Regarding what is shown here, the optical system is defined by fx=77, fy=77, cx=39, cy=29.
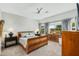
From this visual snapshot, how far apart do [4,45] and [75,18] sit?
2713mm

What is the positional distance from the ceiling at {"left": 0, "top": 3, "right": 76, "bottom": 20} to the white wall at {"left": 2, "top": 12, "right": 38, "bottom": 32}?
0.16 metres

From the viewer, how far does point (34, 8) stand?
2.82 metres

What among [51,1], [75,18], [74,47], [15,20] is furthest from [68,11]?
[15,20]

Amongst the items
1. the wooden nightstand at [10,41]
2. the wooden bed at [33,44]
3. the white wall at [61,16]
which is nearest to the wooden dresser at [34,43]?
the wooden bed at [33,44]

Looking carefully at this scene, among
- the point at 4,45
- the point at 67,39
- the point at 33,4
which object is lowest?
the point at 4,45

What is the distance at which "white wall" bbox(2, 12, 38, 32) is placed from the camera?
282 cm

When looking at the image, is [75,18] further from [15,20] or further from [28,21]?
[15,20]

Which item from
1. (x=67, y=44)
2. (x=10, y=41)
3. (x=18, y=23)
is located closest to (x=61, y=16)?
(x=67, y=44)

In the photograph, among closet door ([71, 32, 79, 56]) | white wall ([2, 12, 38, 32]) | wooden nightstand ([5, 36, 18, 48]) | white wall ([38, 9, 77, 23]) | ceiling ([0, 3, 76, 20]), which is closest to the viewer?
closet door ([71, 32, 79, 56])

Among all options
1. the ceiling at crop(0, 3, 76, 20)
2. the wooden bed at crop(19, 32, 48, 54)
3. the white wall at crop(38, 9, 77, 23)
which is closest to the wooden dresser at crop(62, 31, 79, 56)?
the white wall at crop(38, 9, 77, 23)

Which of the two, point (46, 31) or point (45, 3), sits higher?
point (45, 3)

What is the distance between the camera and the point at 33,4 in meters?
2.62

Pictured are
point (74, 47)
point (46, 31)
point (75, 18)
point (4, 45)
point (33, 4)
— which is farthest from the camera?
point (46, 31)

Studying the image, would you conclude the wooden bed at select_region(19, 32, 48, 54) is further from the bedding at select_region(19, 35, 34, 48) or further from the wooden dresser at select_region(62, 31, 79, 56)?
the wooden dresser at select_region(62, 31, 79, 56)
